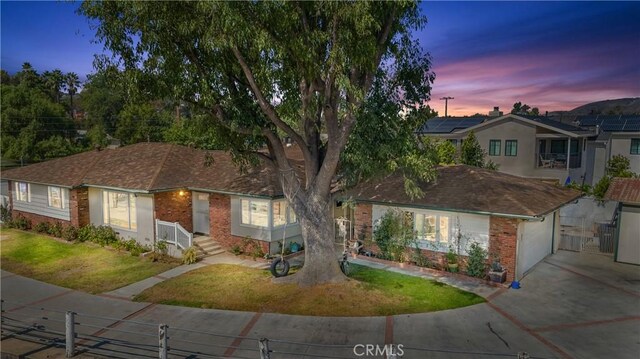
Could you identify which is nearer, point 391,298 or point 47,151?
point 391,298

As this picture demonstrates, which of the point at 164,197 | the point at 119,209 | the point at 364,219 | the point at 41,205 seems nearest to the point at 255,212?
the point at 164,197

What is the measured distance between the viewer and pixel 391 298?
522 inches

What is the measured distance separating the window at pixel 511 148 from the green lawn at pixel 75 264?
85.0 ft

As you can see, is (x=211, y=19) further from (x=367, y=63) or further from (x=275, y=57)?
(x=367, y=63)

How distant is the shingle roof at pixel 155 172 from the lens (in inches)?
777

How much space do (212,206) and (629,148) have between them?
120 feet

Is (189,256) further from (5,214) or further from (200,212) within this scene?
(5,214)

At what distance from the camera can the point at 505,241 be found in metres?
15.2

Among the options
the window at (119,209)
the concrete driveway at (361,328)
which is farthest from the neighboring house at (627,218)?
the window at (119,209)

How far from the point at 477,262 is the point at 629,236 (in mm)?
7212

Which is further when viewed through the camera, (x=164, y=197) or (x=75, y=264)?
(x=164, y=197)

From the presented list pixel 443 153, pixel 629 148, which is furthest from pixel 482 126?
pixel 629 148

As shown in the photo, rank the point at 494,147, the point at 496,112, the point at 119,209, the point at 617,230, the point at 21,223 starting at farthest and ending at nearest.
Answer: the point at 496,112 < the point at 494,147 < the point at 21,223 < the point at 119,209 < the point at 617,230

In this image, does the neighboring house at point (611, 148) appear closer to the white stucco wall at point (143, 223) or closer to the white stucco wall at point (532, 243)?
the white stucco wall at point (532, 243)
